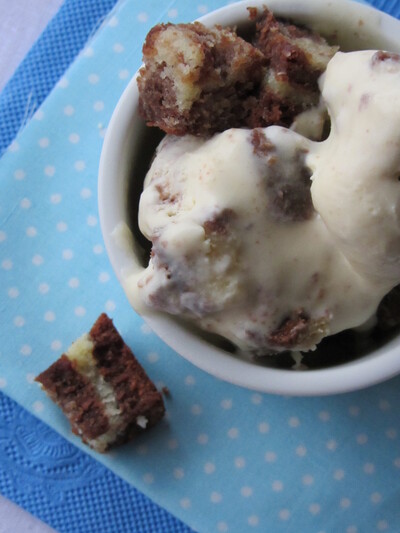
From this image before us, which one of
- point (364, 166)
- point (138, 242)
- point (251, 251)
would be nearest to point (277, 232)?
point (251, 251)

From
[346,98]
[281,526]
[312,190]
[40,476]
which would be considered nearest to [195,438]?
[281,526]

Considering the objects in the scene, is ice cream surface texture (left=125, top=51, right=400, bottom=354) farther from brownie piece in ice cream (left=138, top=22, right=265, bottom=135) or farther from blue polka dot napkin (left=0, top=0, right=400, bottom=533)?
blue polka dot napkin (left=0, top=0, right=400, bottom=533)

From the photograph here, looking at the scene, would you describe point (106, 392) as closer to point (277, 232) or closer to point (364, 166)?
point (277, 232)

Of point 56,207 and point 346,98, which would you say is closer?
point 346,98

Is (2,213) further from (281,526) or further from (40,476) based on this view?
(281,526)

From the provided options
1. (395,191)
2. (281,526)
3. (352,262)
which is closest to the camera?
(395,191)

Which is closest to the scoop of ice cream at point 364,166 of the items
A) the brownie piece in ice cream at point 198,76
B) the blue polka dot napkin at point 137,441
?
the brownie piece in ice cream at point 198,76
